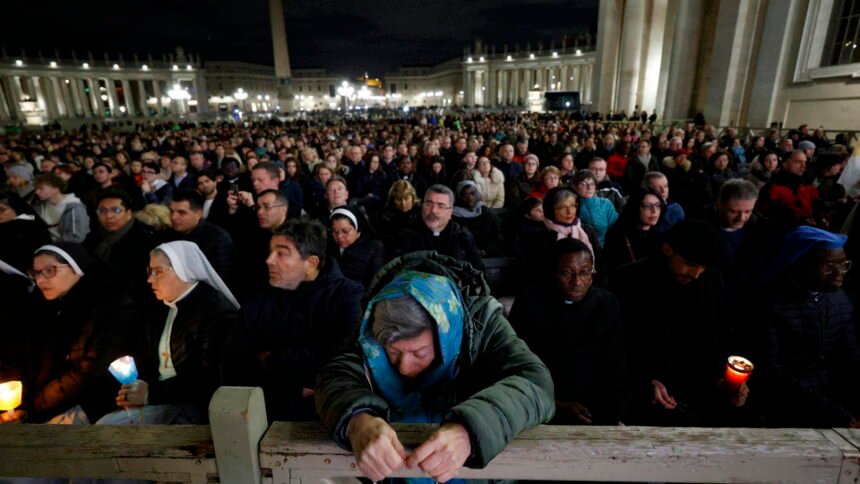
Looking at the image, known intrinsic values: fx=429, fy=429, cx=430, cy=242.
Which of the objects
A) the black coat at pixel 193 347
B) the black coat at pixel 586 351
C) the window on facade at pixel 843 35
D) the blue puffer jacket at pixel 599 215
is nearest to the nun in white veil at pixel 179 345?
the black coat at pixel 193 347

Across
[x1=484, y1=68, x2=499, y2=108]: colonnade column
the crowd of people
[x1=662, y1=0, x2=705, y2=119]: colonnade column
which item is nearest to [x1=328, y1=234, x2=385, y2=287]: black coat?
the crowd of people

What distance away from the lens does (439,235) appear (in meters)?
4.53

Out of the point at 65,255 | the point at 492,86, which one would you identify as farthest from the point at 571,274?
the point at 492,86

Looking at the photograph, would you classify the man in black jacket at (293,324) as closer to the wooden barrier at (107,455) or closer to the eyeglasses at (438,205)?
the wooden barrier at (107,455)

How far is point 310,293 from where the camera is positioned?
2988mm

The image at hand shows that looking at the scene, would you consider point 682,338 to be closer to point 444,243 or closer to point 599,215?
point 444,243

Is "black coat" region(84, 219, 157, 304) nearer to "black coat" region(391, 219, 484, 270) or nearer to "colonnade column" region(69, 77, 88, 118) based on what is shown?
"black coat" region(391, 219, 484, 270)

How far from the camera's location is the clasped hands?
121 cm

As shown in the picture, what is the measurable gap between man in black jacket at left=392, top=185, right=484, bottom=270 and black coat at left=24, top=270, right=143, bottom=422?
2.42m

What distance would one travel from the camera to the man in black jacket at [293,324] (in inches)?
107

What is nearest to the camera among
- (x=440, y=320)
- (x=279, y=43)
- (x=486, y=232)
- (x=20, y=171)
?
(x=440, y=320)

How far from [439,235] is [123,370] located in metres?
2.89

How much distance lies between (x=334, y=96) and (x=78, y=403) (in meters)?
137

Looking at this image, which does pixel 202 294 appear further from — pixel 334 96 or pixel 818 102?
pixel 334 96
